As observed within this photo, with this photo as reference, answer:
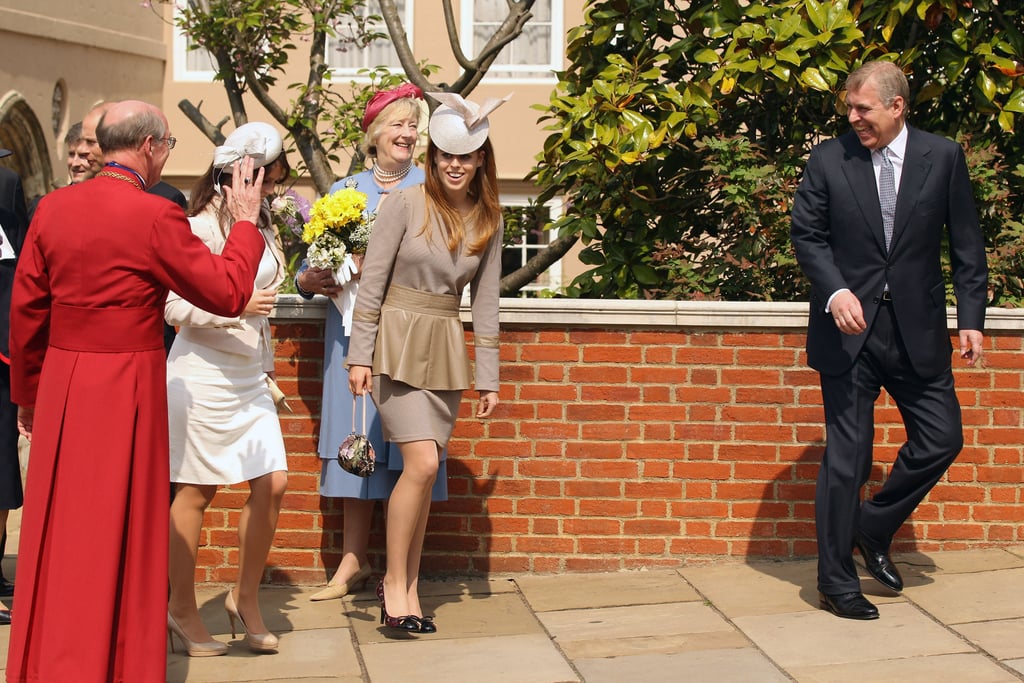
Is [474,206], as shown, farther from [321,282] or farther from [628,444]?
[628,444]

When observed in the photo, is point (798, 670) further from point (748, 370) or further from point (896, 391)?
point (748, 370)

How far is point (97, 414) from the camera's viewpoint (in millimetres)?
4391

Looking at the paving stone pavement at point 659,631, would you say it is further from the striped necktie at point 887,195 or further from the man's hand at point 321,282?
the striped necktie at point 887,195

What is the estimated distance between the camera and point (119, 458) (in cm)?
442

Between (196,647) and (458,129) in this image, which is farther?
(458,129)

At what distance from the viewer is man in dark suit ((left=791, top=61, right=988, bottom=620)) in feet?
18.1

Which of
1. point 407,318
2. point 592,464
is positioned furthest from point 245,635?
point 592,464

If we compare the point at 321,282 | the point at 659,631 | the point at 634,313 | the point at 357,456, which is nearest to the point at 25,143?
the point at 321,282

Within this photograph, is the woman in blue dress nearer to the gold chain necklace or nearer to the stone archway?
the gold chain necklace

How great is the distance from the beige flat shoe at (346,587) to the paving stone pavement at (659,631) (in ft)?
0.16

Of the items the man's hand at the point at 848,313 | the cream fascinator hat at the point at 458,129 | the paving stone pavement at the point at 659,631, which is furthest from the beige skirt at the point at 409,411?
the man's hand at the point at 848,313

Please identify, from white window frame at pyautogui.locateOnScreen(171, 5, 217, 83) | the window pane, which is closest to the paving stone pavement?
the window pane

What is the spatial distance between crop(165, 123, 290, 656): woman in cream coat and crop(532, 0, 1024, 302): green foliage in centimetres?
243

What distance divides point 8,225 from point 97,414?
74.1 inches
